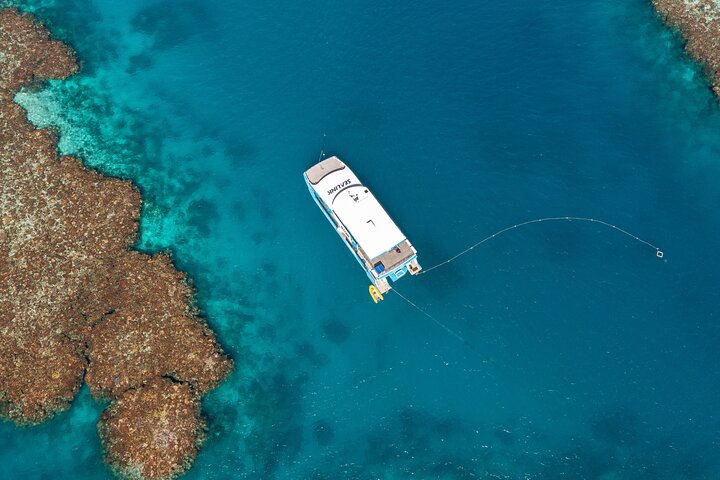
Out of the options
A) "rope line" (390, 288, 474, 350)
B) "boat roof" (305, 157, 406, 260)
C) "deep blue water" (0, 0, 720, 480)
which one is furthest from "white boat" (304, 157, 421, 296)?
"deep blue water" (0, 0, 720, 480)

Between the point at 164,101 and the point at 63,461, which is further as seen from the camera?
the point at 164,101

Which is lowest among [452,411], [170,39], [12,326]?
[12,326]

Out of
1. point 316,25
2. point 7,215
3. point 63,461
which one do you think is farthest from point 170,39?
point 63,461

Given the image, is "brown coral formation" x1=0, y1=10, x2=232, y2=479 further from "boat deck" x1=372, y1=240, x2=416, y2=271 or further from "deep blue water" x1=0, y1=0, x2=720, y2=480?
"boat deck" x1=372, y1=240, x2=416, y2=271

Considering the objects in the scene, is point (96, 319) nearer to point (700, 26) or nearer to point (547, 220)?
point (547, 220)

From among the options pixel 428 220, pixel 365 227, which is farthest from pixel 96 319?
pixel 428 220

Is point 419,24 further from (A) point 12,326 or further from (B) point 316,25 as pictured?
(A) point 12,326
